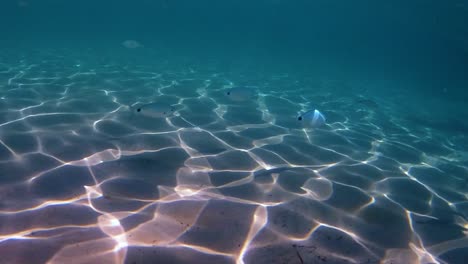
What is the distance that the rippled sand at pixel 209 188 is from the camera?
361 cm

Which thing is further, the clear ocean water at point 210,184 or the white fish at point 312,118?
the white fish at point 312,118

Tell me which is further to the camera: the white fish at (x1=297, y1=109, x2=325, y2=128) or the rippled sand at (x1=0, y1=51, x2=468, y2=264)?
the white fish at (x1=297, y1=109, x2=325, y2=128)

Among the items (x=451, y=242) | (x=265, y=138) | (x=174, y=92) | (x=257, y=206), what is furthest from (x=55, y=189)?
(x=174, y=92)

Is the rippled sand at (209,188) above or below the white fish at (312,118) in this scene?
below

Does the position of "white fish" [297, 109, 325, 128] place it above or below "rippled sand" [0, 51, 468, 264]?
above

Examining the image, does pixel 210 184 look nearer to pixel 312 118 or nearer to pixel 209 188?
pixel 209 188

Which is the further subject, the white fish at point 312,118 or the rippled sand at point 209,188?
the white fish at point 312,118

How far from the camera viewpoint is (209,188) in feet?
16.1

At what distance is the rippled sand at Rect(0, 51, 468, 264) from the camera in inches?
142

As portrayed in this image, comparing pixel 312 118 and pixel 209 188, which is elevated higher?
pixel 312 118

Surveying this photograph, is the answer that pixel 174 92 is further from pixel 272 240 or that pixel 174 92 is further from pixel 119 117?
pixel 272 240

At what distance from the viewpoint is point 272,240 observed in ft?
12.6

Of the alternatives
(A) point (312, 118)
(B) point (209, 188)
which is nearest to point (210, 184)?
(B) point (209, 188)

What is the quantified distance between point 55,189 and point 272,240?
3.06 metres
